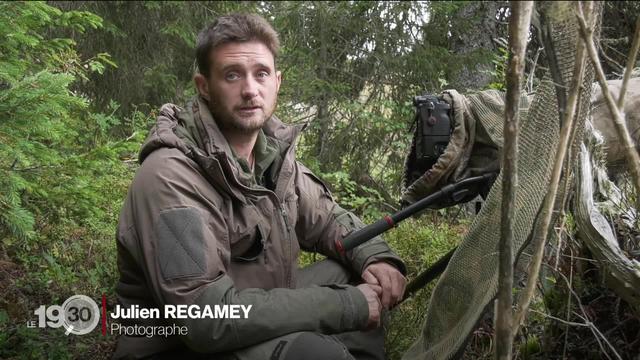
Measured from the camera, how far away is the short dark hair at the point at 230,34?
316cm

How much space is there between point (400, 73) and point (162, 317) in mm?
5456

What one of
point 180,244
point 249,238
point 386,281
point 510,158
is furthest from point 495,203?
point 180,244

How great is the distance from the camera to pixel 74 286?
420 cm

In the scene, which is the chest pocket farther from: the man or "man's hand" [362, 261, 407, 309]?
"man's hand" [362, 261, 407, 309]

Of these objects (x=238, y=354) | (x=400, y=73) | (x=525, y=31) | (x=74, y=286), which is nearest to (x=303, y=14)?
(x=400, y=73)

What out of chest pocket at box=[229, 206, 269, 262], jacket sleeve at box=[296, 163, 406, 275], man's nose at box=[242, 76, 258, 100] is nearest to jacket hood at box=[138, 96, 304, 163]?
man's nose at box=[242, 76, 258, 100]

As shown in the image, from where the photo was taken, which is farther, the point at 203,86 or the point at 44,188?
the point at 44,188

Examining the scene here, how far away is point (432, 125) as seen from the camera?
2773 millimetres

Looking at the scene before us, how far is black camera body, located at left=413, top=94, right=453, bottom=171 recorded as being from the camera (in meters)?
2.76

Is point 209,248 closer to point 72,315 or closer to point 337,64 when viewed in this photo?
point 72,315

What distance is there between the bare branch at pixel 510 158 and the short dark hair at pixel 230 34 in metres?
1.76

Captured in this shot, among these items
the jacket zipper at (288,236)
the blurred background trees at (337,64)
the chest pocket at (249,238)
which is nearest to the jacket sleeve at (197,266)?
the chest pocket at (249,238)

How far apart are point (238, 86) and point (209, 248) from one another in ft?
3.07

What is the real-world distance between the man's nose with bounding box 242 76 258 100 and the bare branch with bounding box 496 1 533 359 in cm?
165
